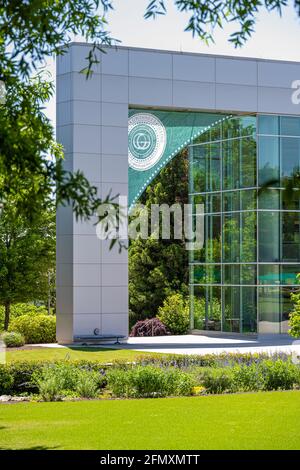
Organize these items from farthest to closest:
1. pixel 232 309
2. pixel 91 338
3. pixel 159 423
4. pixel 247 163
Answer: pixel 232 309 < pixel 247 163 < pixel 91 338 < pixel 159 423

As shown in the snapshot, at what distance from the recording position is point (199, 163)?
33.7 metres

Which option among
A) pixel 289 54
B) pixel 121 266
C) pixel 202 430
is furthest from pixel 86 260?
pixel 202 430

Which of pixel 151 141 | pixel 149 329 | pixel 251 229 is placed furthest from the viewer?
pixel 149 329

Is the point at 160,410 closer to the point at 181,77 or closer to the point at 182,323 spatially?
the point at 181,77

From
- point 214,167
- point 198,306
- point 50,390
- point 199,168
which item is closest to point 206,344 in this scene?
point 198,306

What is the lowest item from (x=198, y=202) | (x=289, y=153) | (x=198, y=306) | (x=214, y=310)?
(x=214, y=310)

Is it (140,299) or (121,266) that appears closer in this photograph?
(121,266)

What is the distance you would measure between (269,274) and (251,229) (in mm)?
1682

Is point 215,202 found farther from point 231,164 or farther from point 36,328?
point 36,328

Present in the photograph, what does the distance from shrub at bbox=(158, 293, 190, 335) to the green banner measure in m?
6.16

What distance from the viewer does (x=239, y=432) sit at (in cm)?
1120

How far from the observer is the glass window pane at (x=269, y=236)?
31406 mm

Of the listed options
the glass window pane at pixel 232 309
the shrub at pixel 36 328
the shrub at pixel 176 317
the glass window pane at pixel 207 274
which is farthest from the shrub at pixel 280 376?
the shrub at pixel 176 317
